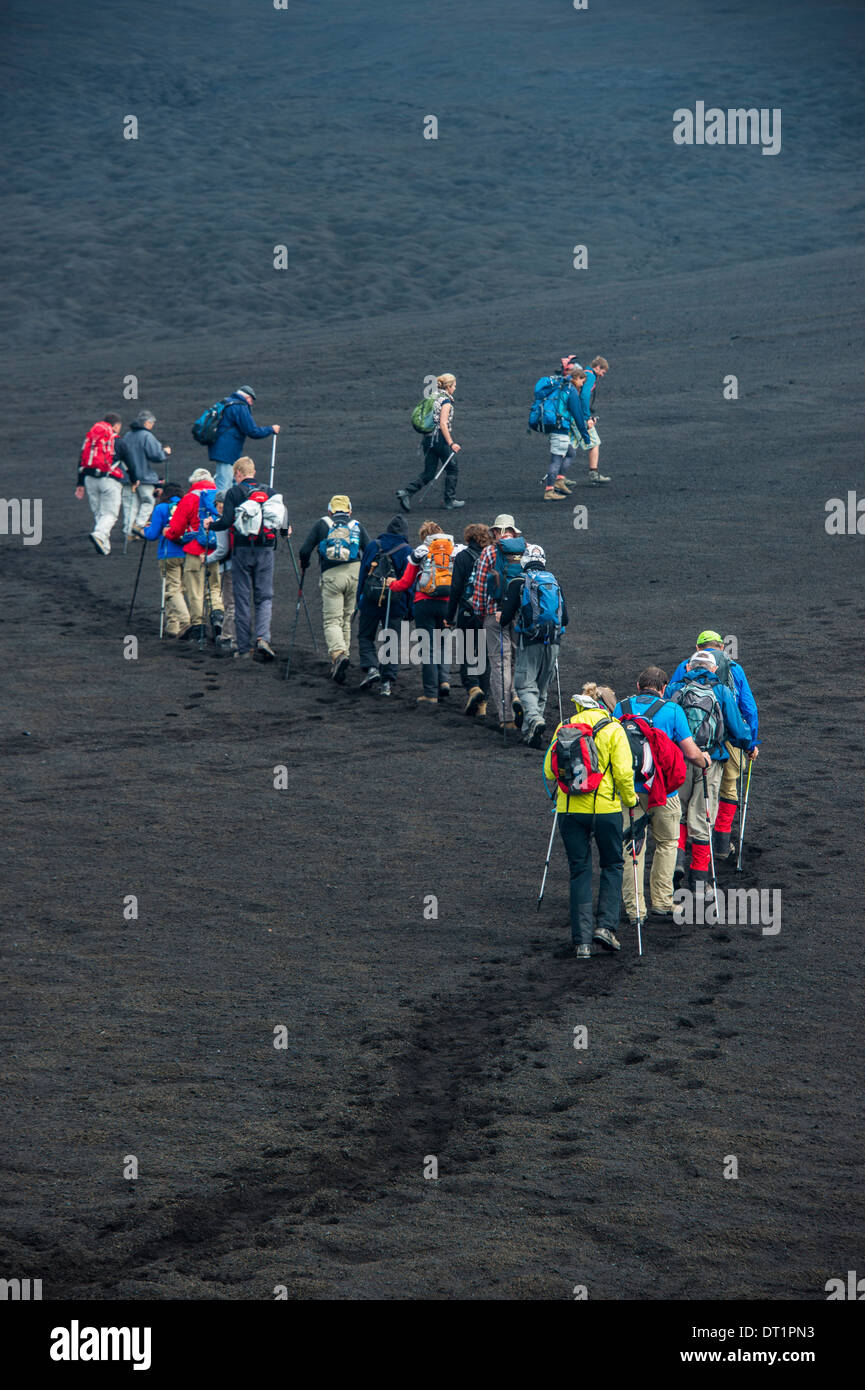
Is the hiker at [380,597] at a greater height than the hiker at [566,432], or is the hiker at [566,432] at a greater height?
the hiker at [566,432]

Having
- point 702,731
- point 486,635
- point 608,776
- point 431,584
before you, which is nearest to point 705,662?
point 702,731

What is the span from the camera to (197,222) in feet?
144

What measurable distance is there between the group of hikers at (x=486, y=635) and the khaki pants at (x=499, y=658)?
2 centimetres

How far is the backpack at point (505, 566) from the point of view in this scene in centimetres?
1427

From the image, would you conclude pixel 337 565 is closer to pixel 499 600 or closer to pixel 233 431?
pixel 499 600

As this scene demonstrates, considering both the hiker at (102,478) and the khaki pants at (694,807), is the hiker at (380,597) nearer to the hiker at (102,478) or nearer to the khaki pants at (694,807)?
the khaki pants at (694,807)

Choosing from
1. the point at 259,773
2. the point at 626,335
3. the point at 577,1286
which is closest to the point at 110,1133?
the point at 577,1286

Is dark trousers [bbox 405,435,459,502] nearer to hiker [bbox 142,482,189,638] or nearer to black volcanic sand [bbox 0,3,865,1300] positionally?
black volcanic sand [bbox 0,3,865,1300]

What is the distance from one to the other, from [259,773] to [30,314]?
2859cm

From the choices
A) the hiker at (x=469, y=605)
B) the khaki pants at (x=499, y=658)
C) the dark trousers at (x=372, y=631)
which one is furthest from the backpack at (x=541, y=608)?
the dark trousers at (x=372, y=631)

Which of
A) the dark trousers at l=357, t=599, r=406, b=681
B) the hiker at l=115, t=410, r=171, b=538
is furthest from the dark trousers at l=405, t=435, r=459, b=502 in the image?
the dark trousers at l=357, t=599, r=406, b=681

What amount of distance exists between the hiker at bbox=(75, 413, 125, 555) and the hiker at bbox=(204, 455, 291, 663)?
4690 millimetres

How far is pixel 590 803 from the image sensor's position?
9961 mm

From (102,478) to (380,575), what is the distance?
23.0 ft
